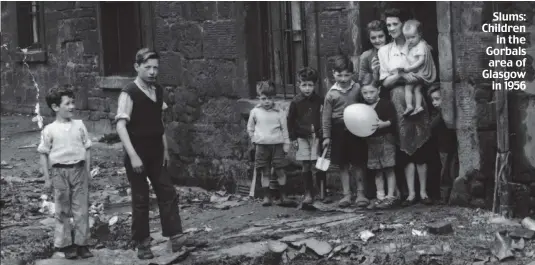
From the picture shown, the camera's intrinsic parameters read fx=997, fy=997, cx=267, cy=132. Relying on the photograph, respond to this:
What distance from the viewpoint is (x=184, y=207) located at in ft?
34.0

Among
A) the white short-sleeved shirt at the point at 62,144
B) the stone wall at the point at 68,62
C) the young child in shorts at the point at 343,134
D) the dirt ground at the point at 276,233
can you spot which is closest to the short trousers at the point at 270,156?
the dirt ground at the point at 276,233

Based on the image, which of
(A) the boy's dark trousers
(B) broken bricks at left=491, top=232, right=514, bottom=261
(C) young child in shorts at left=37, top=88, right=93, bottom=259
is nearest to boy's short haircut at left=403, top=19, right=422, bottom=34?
(B) broken bricks at left=491, top=232, right=514, bottom=261

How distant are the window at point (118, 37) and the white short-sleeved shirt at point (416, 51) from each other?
562cm

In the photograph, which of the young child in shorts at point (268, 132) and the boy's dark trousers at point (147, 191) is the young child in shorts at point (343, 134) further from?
the boy's dark trousers at point (147, 191)

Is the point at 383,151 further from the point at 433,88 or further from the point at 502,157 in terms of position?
the point at 502,157

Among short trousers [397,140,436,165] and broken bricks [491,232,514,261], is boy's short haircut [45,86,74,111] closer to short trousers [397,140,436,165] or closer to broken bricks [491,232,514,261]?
short trousers [397,140,436,165]

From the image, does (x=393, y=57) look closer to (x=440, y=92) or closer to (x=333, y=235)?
(x=440, y=92)

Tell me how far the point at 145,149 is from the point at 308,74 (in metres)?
2.16

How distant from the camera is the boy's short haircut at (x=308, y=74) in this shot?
9406mm

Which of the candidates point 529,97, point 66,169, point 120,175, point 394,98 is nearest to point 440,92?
point 394,98

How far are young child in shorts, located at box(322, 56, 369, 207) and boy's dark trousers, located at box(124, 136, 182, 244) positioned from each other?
1908 mm

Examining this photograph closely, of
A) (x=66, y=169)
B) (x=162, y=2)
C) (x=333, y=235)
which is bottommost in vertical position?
(x=333, y=235)

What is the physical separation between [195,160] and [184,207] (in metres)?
1.39

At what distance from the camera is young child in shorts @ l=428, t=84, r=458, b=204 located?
9.10 meters
